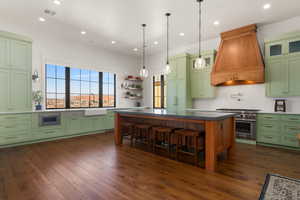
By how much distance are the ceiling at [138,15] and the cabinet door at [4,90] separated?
4.92ft

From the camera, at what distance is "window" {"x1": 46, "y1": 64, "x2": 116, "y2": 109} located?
205 inches

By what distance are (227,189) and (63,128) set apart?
4786 mm

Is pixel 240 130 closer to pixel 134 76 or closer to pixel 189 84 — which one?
pixel 189 84

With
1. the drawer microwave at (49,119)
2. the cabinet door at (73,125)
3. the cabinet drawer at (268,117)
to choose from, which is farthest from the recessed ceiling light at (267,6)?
the drawer microwave at (49,119)

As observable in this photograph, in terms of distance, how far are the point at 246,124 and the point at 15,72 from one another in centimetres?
662

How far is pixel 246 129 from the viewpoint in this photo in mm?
4332

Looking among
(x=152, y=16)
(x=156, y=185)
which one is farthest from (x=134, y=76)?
(x=156, y=185)

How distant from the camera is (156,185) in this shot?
2197mm

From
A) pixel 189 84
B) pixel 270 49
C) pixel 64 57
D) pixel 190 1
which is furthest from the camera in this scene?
pixel 189 84

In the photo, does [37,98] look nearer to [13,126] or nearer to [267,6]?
[13,126]

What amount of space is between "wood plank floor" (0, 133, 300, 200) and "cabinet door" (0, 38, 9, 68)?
225 cm

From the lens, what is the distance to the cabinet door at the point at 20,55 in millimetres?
4219

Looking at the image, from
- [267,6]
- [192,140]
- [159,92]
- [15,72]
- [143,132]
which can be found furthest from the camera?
[159,92]

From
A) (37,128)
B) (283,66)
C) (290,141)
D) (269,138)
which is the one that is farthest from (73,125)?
(283,66)
